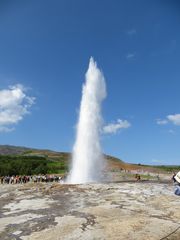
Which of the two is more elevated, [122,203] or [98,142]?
[98,142]

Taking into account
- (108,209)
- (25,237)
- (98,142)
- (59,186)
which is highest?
(98,142)

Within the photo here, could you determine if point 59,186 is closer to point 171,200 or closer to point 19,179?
point 171,200

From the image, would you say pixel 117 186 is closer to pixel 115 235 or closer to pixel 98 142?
pixel 98 142

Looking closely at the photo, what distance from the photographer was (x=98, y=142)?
162ft

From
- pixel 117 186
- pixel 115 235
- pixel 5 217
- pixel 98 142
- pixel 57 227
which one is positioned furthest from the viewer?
pixel 98 142

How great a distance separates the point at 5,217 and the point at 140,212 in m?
9.27

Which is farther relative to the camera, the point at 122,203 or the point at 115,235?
the point at 122,203

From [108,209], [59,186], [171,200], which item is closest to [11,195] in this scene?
[59,186]

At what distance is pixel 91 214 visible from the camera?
23.8 meters

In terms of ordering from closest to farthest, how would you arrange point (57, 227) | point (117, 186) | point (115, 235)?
point (115, 235) → point (57, 227) → point (117, 186)

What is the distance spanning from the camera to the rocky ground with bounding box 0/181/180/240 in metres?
19.6

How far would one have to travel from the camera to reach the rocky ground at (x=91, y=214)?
19625 millimetres

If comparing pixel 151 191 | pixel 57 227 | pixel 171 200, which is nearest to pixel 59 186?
pixel 151 191

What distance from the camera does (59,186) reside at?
3738cm
